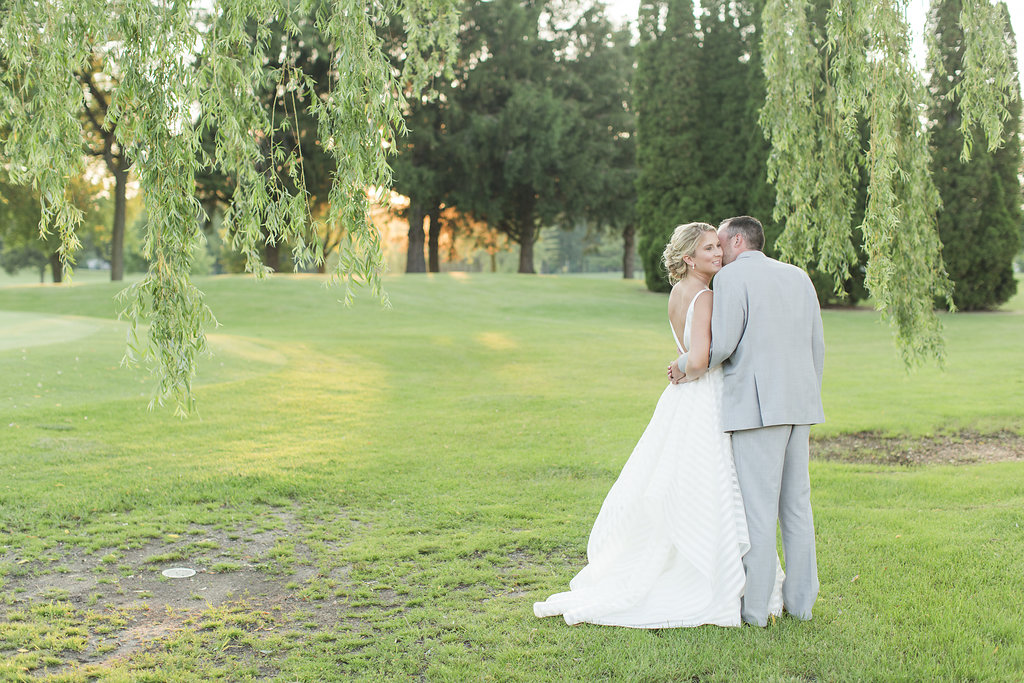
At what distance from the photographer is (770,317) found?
3742 mm

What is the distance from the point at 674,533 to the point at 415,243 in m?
34.3

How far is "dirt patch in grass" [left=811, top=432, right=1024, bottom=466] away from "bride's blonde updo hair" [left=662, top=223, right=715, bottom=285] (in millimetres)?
4967

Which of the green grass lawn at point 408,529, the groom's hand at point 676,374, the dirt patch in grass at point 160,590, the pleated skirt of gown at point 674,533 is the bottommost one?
the dirt patch in grass at point 160,590

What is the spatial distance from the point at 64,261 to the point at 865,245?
5976mm

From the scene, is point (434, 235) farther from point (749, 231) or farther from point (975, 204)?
point (749, 231)

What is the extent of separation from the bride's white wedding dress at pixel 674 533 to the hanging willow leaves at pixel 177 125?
1.97 meters

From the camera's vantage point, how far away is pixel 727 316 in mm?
3768

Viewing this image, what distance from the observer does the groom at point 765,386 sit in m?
→ 3.74

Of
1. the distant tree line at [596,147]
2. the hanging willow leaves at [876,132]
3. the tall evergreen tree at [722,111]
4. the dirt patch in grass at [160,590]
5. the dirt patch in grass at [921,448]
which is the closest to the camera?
the dirt patch in grass at [160,590]

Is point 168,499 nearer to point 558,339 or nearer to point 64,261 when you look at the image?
point 64,261

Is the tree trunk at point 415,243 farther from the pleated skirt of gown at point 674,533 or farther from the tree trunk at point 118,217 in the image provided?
the pleated skirt of gown at point 674,533

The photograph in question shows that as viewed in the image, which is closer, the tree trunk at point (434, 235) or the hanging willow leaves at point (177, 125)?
the hanging willow leaves at point (177, 125)

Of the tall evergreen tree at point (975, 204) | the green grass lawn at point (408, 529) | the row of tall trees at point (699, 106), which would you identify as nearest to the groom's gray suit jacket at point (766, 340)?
the green grass lawn at point (408, 529)

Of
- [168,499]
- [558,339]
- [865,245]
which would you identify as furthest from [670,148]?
[168,499]
